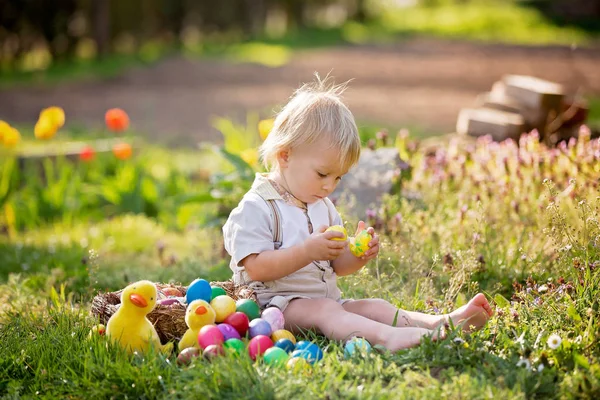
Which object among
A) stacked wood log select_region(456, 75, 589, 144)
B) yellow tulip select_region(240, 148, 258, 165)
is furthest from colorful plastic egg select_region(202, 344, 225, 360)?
stacked wood log select_region(456, 75, 589, 144)

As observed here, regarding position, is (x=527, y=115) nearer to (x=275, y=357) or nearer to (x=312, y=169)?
(x=312, y=169)

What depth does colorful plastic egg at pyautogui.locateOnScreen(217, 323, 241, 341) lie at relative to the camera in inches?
108

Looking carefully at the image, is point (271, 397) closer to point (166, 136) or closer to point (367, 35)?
point (166, 136)

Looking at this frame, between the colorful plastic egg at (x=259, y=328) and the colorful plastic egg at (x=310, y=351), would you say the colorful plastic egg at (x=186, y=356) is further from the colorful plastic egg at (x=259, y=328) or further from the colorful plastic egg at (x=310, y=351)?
the colorful plastic egg at (x=310, y=351)

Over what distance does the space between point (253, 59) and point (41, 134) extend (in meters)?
10.1

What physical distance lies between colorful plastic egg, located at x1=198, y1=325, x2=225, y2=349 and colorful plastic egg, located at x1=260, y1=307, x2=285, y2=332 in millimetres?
258

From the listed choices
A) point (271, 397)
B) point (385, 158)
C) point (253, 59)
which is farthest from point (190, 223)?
point (253, 59)

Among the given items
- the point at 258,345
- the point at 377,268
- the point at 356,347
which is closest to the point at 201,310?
the point at 258,345

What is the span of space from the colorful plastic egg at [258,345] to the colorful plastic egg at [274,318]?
0.64 feet

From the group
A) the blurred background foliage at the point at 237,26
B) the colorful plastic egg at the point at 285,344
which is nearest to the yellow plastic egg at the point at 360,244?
the colorful plastic egg at the point at 285,344

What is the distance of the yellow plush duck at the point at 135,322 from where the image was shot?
2709 mm

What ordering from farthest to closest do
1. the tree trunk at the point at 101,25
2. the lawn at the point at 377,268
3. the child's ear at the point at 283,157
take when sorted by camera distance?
the tree trunk at the point at 101,25
the child's ear at the point at 283,157
the lawn at the point at 377,268

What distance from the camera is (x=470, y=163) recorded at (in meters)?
4.81

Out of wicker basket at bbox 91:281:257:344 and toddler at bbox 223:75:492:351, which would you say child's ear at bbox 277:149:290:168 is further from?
wicker basket at bbox 91:281:257:344
